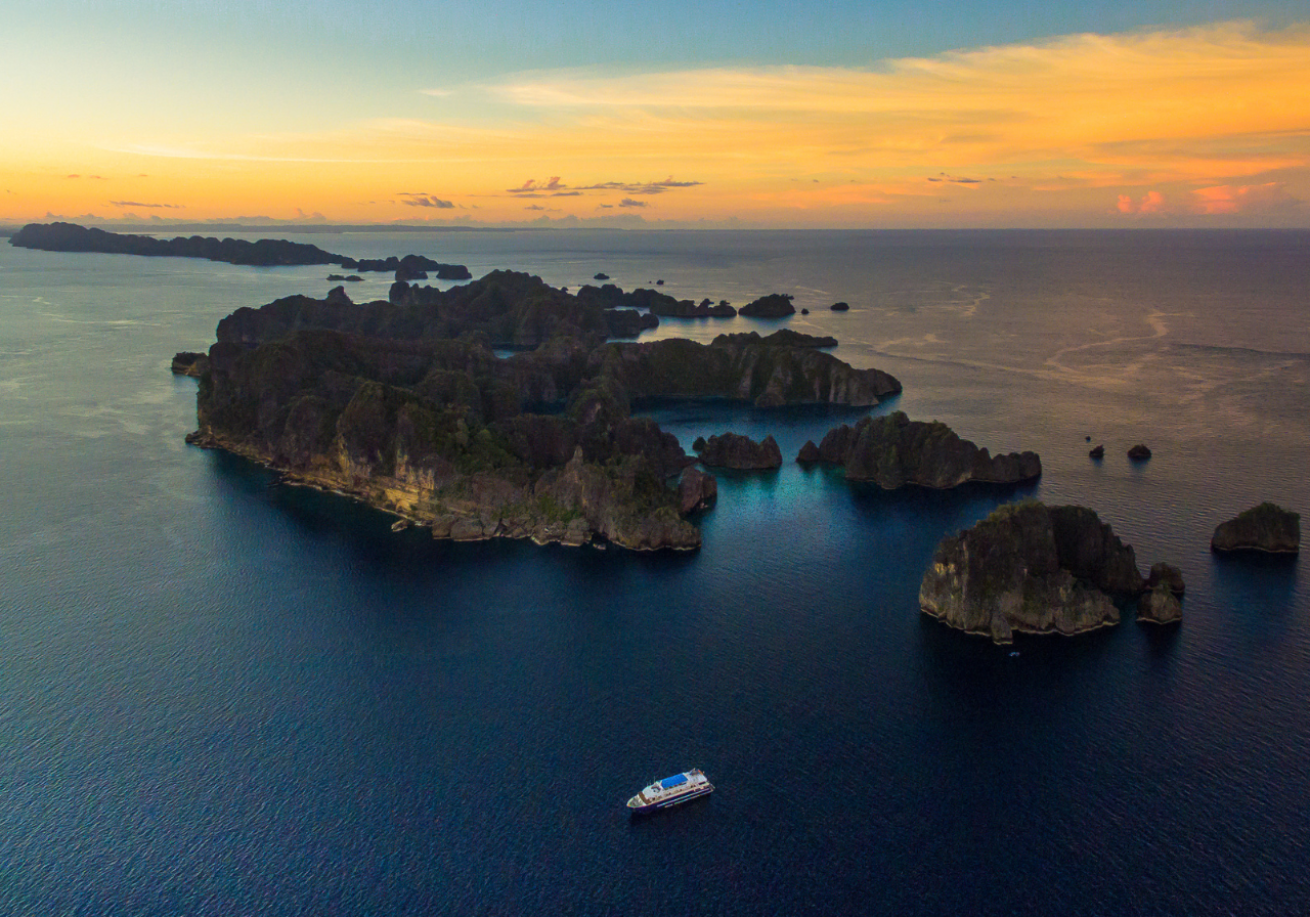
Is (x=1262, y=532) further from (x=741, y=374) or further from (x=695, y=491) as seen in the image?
(x=741, y=374)

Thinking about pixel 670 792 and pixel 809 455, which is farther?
pixel 809 455

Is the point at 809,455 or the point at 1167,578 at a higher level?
the point at 809,455

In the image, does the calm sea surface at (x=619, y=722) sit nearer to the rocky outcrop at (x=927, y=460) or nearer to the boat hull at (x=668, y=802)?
the boat hull at (x=668, y=802)

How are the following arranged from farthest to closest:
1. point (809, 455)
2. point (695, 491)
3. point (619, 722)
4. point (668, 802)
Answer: point (809, 455)
point (695, 491)
point (619, 722)
point (668, 802)

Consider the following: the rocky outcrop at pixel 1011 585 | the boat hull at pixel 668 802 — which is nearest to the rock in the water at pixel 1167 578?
the rocky outcrop at pixel 1011 585

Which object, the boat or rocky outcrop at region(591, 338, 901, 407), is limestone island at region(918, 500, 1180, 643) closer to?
the boat

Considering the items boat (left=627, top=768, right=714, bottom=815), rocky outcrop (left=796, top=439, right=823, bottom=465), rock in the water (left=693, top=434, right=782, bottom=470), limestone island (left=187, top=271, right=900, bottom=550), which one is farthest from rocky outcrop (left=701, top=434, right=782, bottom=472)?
boat (left=627, top=768, right=714, bottom=815)

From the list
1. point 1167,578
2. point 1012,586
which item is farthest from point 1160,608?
point 1012,586
